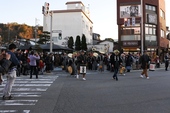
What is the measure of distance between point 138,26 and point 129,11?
10.4ft

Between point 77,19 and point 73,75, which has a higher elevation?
point 77,19

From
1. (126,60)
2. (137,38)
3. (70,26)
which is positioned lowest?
(126,60)

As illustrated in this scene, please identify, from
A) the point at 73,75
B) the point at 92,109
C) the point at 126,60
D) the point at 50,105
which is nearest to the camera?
the point at 92,109

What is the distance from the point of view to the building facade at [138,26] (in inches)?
1625

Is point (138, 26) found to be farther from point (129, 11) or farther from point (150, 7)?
point (150, 7)

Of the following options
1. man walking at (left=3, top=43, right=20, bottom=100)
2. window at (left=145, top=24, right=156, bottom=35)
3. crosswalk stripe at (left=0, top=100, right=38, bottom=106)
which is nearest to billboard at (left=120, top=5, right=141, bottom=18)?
window at (left=145, top=24, right=156, bottom=35)

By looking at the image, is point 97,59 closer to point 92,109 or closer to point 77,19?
point 92,109

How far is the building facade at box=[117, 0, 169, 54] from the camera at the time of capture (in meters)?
41.3

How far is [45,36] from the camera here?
148 ft

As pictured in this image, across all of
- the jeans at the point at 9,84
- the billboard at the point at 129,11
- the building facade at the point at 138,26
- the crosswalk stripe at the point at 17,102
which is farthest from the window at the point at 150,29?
the crosswalk stripe at the point at 17,102

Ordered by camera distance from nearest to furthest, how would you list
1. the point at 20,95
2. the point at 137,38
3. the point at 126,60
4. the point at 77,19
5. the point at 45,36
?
the point at 20,95
the point at 126,60
the point at 137,38
the point at 45,36
the point at 77,19

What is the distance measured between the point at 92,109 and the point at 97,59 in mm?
17268

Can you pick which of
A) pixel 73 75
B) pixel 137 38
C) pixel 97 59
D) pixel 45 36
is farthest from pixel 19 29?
pixel 73 75

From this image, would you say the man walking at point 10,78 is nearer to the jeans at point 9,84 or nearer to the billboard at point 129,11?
the jeans at point 9,84
